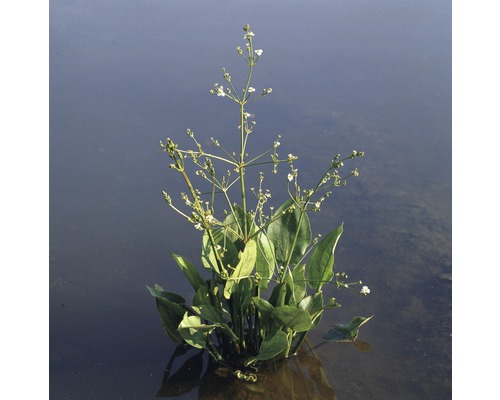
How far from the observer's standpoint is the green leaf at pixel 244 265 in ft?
6.02

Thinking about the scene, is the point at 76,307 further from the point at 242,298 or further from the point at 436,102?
the point at 436,102

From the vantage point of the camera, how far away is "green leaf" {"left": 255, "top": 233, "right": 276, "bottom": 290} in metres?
1.94

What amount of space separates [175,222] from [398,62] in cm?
165

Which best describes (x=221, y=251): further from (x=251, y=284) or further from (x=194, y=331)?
(x=194, y=331)

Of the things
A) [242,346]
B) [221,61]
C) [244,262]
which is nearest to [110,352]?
[242,346]

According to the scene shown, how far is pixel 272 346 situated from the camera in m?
1.91

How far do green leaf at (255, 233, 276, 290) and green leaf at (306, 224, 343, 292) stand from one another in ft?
0.38

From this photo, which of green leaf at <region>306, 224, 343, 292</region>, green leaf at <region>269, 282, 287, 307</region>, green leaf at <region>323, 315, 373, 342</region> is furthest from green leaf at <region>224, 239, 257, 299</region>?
green leaf at <region>323, 315, 373, 342</region>

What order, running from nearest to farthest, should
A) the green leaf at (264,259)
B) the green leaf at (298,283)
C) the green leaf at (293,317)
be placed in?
the green leaf at (293,317) → the green leaf at (264,259) → the green leaf at (298,283)

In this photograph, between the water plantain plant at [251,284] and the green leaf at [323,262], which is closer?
the water plantain plant at [251,284]

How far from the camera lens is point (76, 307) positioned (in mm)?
2352

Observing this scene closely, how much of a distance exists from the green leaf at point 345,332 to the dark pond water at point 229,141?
0.07 metres

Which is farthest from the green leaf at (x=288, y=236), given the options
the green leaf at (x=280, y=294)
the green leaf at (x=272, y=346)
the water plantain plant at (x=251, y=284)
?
the green leaf at (x=272, y=346)

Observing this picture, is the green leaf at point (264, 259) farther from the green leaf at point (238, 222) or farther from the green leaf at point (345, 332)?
the green leaf at point (345, 332)
